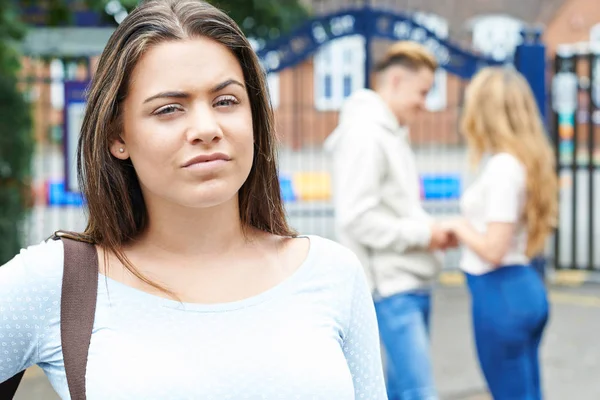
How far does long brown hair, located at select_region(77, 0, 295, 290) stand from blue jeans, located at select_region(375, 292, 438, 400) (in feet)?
6.89

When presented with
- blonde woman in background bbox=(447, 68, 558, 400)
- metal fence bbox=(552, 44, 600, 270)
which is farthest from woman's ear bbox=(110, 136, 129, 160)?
metal fence bbox=(552, 44, 600, 270)

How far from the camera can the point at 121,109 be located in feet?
5.91

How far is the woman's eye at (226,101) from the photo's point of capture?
5.87ft

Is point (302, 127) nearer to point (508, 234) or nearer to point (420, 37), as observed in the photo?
point (420, 37)

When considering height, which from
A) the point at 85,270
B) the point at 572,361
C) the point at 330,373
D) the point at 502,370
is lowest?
the point at 572,361

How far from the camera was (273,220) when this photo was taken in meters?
2.02

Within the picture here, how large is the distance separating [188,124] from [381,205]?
8.07 feet

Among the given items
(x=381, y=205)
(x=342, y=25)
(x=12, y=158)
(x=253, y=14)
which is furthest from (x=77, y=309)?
(x=253, y=14)

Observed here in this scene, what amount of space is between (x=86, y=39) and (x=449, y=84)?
1351 cm

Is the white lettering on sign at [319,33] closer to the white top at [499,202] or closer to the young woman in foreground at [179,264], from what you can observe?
the white top at [499,202]

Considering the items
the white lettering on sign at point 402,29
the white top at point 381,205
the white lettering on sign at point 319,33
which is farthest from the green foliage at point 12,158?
the white top at point 381,205

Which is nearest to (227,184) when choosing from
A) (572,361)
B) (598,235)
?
(572,361)

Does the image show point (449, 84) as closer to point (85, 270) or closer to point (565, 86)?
point (565, 86)

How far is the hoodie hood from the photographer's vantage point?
416cm
